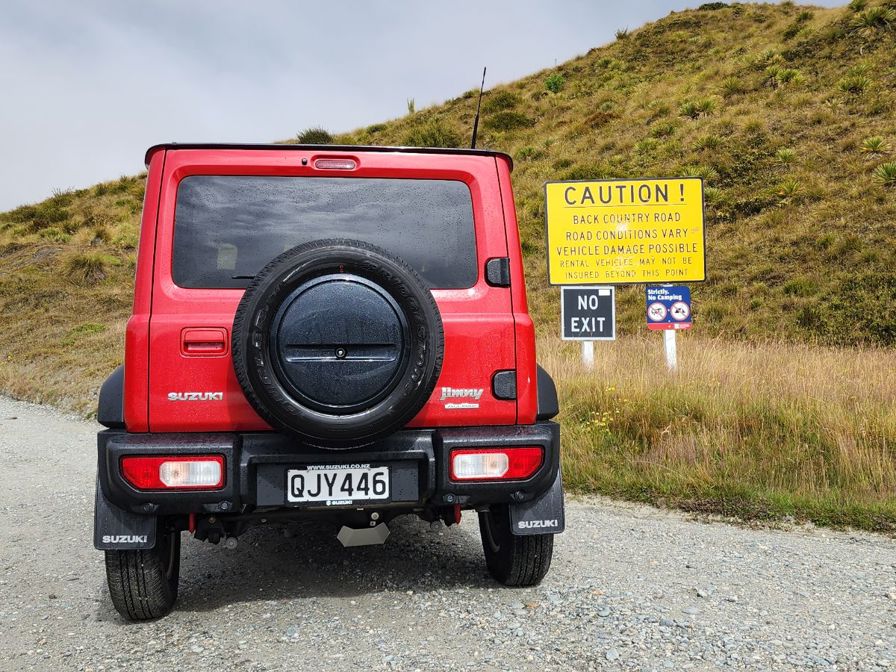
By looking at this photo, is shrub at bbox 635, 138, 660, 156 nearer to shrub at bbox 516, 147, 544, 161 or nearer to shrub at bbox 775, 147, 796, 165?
shrub at bbox 775, 147, 796, 165

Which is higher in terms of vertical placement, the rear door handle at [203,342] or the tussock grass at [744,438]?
the rear door handle at [203,342]

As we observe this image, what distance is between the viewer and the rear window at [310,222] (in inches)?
118

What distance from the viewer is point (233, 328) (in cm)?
269

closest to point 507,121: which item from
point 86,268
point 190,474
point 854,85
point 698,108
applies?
point 698,108

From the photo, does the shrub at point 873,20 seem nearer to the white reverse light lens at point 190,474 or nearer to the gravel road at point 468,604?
the gravel road at point 468,604

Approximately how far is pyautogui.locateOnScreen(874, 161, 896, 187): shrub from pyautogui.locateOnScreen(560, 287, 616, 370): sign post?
10.8 metres

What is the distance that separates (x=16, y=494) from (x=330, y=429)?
4.30m

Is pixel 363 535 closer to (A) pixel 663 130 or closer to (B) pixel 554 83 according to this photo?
(A) pixel 663 130

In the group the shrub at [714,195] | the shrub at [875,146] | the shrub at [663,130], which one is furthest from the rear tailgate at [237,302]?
the shrub at [663,130]

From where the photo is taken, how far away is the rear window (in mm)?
2996

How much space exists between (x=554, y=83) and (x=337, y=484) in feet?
104

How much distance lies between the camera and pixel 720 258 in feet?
52.6

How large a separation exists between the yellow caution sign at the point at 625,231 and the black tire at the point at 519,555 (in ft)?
22.1

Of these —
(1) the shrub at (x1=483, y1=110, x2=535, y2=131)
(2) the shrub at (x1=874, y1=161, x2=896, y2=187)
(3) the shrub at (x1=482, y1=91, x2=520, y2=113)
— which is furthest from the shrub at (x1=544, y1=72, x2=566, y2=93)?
(2) the shrub at (x1=874, y1=161, x2=896, y2=187)
